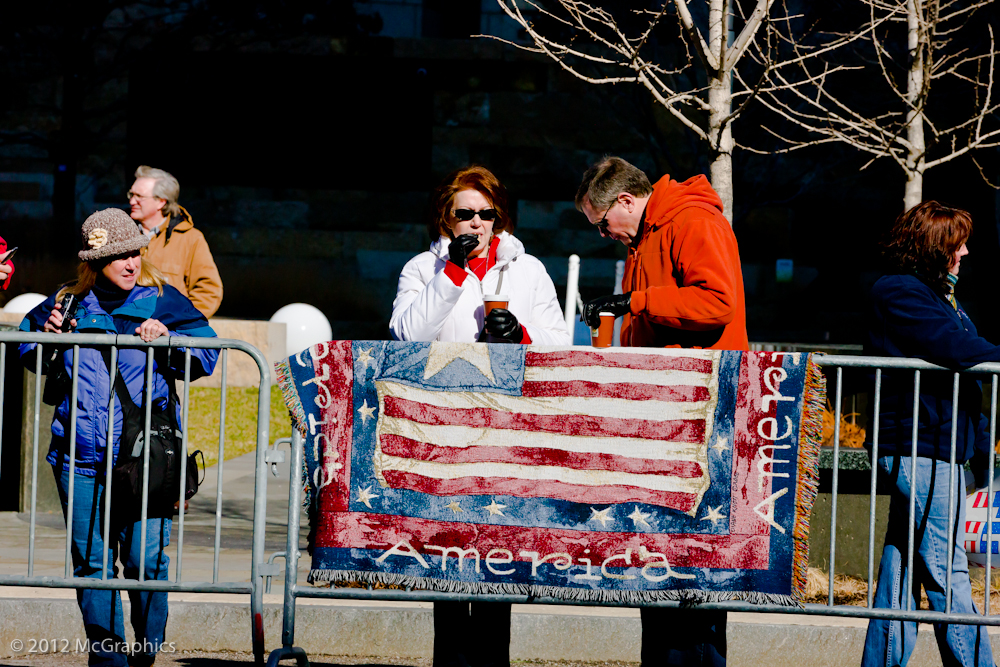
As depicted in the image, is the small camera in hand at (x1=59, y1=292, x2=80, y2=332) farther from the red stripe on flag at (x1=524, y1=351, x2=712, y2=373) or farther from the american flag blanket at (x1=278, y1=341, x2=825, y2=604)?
the red stripe on flag at (x1=524, y1=351, x2=712, y2=373)

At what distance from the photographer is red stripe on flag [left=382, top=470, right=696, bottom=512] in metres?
4.12

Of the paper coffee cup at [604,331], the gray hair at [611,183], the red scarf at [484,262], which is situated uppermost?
the gray hair at [611,183]

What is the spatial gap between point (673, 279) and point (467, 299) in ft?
2.51

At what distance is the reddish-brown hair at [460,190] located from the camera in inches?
178

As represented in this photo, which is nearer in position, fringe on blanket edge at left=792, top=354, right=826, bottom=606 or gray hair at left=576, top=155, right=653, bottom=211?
fringe on blanket edge at left=792, top=354, right=826, bottom=606

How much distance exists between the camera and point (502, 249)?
14.9ft

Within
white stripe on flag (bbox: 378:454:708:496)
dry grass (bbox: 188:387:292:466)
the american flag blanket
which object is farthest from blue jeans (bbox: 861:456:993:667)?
dry grass (bbox: 188:387:292:466)

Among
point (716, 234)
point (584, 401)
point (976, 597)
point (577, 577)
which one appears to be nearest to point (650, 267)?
point (716, 234)

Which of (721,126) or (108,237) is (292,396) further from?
(721,126)

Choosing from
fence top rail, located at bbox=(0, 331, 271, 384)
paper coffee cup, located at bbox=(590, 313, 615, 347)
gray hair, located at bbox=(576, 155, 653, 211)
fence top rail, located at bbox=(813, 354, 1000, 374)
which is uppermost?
gray hair, located at bbox=(576, 155, 653, 211)

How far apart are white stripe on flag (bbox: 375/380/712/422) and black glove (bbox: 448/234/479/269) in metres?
0.48

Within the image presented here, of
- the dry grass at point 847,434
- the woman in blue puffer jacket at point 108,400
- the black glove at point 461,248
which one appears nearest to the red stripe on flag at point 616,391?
the black glove at point 461,248

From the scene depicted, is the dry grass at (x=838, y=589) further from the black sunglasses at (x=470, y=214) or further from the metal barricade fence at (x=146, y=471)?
the metal barricade fence at (x=146, y=471)

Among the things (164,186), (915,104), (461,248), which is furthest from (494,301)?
(915,104)
